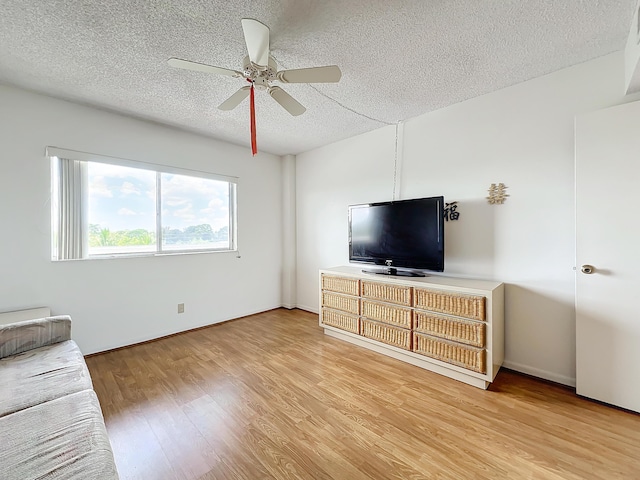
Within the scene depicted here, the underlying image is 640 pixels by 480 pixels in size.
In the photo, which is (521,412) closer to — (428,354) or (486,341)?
(486,341)

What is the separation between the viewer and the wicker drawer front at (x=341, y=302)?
3.03 m

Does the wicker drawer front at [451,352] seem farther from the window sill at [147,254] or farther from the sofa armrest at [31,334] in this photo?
the sofa armrest at [31,334]

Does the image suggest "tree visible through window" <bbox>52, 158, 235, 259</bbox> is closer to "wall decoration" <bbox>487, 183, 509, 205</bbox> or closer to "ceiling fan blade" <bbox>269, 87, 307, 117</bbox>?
"ceiling fan blade" <bbox>269, 87, 307, 117</bbox>

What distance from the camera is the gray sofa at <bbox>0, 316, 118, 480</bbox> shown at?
957 mm

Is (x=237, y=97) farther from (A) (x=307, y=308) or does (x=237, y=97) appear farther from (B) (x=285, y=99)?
(A) (x=307, y=308)

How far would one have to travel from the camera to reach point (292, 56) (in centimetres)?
200

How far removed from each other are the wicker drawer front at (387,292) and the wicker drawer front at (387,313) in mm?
64

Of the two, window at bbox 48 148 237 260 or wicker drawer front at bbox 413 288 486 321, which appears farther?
window at bbox 48 148 237 260

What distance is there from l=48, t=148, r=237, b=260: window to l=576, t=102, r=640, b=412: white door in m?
3.87

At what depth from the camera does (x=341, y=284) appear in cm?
318

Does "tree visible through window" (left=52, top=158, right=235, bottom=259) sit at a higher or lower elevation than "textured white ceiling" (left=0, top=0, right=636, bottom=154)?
lower

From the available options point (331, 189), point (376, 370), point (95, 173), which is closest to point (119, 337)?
point (95, 173)

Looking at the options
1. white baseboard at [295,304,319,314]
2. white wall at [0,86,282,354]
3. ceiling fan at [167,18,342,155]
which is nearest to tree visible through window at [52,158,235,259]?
white wall at [0,86,282,354]

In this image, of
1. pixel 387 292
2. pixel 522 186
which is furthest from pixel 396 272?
pixel 522 186
